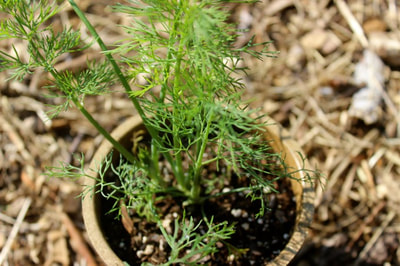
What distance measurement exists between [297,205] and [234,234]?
17 centimetres

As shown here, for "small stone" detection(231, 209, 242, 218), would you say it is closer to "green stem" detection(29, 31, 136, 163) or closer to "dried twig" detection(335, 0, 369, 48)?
"green stem" detection(29, 31, 136, 163)

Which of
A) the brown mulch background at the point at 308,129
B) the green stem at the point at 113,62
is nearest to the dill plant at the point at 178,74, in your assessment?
the green stem at the point at 113,62

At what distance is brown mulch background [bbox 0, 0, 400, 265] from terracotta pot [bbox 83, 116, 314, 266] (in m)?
0.44

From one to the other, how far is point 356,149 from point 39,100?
4.08 feet

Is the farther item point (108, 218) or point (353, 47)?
point (353, 47)

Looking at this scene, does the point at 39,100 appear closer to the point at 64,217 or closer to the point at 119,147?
the point at 64,217

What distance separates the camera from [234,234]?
1.05 meters

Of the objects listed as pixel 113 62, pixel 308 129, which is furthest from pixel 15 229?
pixel 308 129

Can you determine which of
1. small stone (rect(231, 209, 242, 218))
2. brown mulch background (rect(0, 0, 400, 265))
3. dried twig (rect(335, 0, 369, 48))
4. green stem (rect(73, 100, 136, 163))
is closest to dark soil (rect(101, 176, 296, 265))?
small stone (rect(231, 209, 242, 218))

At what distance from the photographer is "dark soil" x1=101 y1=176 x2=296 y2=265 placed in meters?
1.02

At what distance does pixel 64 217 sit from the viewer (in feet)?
4.87

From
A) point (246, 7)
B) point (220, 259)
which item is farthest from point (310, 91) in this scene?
point (220, 259)

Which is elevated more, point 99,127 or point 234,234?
point 99,127

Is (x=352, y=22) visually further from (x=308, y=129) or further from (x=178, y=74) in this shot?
(x=178, y=74)
